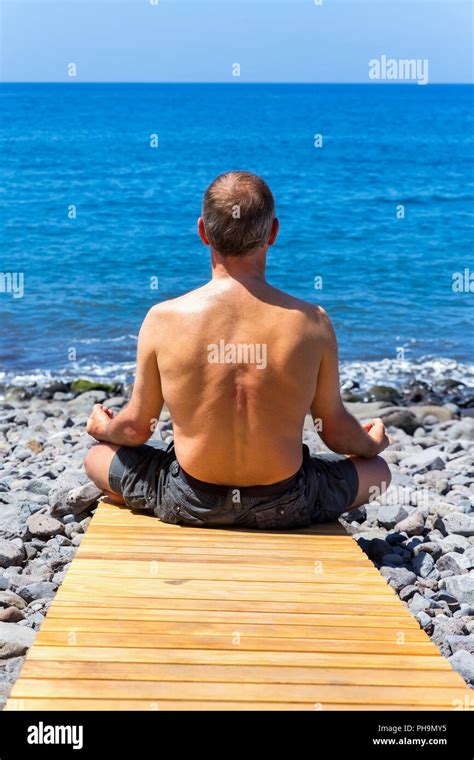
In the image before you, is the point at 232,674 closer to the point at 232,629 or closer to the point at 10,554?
the point at 232,629

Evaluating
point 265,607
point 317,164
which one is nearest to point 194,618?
point 265,607

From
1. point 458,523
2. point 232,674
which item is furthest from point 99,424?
point 458,523

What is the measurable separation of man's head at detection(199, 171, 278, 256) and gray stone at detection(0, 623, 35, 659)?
5.79 feet

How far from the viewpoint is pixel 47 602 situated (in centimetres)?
460

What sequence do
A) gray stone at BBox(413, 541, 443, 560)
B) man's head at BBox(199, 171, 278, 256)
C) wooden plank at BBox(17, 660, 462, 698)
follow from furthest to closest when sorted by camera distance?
gray stone at BBox(413, 541, 443, 560) < man's head at BBox(199, 171, 278, 256) < wooden plank at BBox(17, 660, 462, 698)

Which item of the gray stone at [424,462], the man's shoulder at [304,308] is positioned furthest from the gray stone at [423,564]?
the gray stone at [424,462]

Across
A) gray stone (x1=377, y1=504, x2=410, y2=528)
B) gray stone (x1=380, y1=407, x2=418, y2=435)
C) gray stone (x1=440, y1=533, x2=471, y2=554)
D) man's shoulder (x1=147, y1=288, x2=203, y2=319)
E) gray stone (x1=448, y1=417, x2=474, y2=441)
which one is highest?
man's shoulder (x1=147, y1=288, x2=203, y2=319)

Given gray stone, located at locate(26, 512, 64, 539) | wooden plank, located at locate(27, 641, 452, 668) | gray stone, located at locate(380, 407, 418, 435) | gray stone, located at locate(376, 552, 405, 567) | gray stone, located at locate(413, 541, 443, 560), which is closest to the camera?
wooden plank, located at locate(27, 641, 452, 668)

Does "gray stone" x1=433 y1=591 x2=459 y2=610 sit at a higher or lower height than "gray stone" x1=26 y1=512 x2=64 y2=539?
lower

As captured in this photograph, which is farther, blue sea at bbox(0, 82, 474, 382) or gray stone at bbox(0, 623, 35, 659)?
blue sea at bbox(0, 82, 474, 382)

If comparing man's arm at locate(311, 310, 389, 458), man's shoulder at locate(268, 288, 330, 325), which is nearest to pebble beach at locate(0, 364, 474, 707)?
man's arm at locate(311, 310, 389, 458)

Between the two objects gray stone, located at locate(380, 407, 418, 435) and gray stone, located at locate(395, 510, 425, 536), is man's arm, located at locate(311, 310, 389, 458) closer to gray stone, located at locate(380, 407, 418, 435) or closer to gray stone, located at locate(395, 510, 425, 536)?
gray stone, located at locate(395, 510, 425, 536)

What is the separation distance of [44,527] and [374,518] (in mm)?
1854

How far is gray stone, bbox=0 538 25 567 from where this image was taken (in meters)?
5.05
